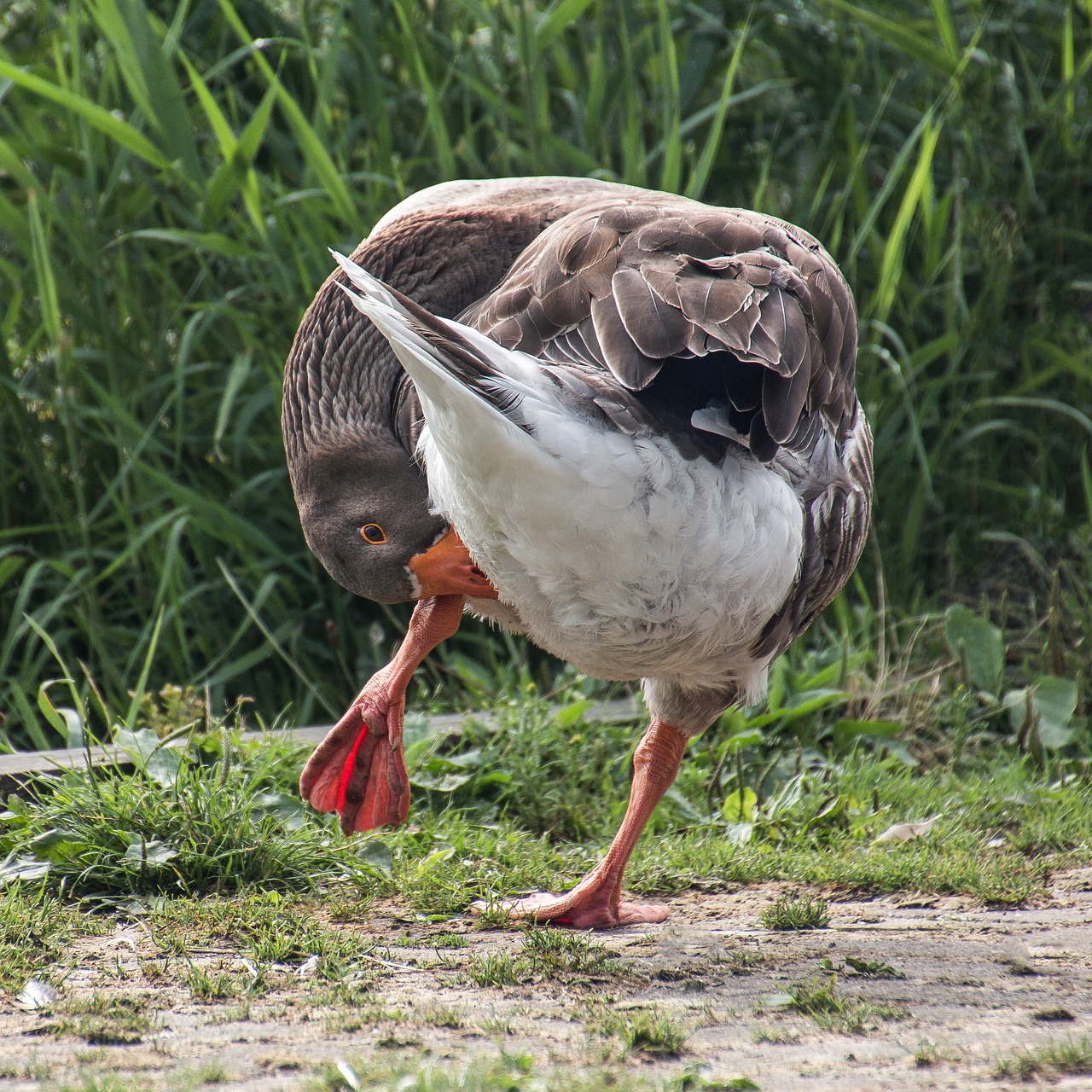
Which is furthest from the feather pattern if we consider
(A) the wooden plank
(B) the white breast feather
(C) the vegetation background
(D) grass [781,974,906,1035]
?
(C) the vegetation background

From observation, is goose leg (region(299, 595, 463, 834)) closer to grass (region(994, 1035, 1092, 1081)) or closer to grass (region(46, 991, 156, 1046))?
grass (region(46, 991, 156, 1046))

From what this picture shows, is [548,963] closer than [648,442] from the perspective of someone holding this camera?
No

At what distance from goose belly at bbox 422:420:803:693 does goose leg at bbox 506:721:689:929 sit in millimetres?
566

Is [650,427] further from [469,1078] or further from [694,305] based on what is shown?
[469,1078]

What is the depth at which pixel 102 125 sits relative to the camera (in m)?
4.09

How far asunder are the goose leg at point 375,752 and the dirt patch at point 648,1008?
0.34 m

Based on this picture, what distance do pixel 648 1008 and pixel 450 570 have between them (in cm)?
124

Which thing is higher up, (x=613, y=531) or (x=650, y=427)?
(x=650, y=427)

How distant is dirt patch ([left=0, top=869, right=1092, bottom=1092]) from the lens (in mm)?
1930

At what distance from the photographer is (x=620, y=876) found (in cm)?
297

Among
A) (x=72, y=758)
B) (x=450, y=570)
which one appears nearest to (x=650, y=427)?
(x=450, y=570)

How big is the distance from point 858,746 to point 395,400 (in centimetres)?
186

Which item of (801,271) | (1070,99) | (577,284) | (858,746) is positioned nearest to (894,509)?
(858,746)

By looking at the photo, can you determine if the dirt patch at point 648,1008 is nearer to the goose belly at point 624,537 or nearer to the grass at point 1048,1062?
the grass at point 1048,1062
